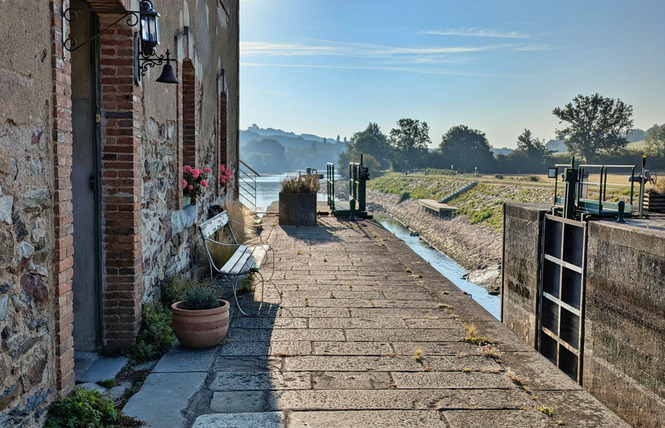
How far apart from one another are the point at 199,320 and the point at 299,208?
9097 mm

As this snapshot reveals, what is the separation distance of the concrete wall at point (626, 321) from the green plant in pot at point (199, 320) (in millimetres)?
5453

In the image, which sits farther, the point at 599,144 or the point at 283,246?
the point at 599,144

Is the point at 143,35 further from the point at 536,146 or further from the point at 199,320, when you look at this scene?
the point at 536,146

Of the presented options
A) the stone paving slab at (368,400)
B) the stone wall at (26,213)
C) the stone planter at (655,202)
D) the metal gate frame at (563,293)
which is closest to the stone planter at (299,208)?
the metal gate frame at (563,293)

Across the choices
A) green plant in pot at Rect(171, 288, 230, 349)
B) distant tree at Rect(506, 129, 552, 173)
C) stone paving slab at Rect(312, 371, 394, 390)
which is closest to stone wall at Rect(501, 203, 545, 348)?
stone paving slab at Rect(312, 371, 394, 390)

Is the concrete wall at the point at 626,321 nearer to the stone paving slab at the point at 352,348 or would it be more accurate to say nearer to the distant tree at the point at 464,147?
the stone paving slab at the point at 352,348

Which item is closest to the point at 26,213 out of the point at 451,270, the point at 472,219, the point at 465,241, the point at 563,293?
the point at 563,293

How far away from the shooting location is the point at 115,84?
15.4ft

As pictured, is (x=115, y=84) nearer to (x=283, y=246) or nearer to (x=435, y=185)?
(x=283, y=246)

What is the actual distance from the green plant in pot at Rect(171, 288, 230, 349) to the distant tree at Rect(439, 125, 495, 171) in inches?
3139

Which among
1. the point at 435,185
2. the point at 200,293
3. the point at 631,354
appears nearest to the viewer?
the point at 200,293

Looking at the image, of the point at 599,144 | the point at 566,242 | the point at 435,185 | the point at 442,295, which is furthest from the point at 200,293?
the point at 599,144

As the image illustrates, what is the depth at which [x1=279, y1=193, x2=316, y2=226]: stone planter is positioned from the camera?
45.1 feet

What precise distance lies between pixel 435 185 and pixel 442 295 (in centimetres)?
4363
